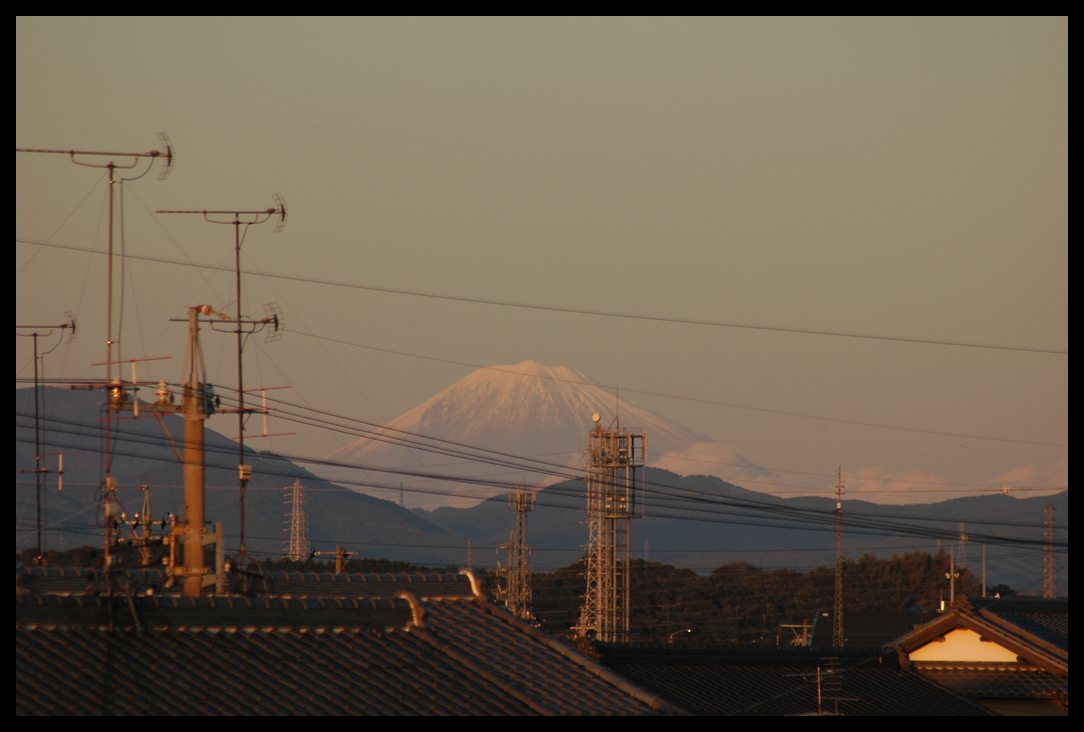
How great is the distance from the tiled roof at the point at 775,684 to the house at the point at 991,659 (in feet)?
6.36

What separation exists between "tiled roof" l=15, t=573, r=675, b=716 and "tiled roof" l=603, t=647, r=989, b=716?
32.0ft

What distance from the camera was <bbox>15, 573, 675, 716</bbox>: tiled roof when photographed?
15.0 m

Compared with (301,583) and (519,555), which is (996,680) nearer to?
(301,583)

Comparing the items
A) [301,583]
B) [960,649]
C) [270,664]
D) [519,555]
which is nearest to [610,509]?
[519,555]

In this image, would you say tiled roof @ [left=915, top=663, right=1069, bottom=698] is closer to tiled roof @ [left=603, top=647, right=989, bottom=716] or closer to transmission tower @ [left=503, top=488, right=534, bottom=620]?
tiled roof @ [left=603, top=647, right=989, bottom=716]

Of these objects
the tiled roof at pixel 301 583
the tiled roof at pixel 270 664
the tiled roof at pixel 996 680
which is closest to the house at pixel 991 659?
the tiled roof at pixel 996 680

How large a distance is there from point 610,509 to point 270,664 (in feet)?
109

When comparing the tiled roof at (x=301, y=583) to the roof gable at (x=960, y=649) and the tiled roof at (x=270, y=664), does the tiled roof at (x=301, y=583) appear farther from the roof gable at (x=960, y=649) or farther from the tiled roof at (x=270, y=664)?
the roof gable at (x=960, y=649)

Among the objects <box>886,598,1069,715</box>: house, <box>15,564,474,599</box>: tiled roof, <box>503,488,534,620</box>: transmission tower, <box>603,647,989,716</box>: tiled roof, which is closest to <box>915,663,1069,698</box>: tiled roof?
<box>886,598,1069,715</box>: house

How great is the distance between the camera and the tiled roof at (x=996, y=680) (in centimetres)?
3222

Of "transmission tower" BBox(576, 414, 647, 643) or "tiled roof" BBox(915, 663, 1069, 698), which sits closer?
"tiled roof" BBox(915, 663, 1069, 698)
